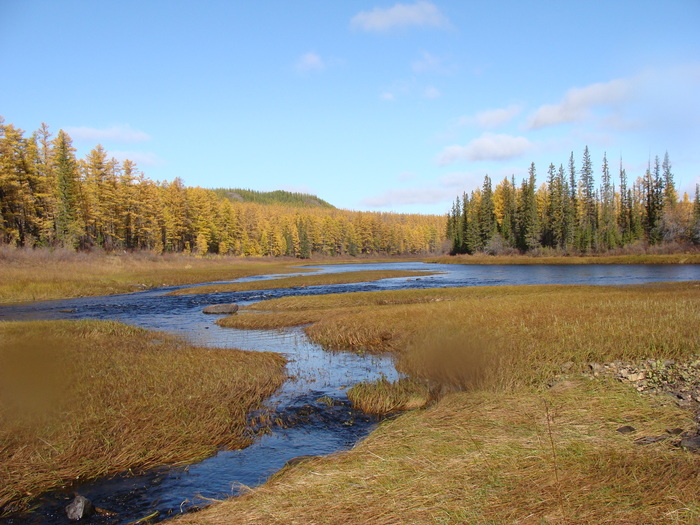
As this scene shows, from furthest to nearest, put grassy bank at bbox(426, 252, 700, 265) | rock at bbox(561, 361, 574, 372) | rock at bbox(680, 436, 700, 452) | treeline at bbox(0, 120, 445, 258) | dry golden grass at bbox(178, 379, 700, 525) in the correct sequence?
1. grassy bank at bbox(426, 252, 700, 265)
2. treeline at bbox(0, 120, 445, 258)
3. rock at bbox(561, 361, 574, 372)
4. rock at bbox(680, 436, 700, 452)
5. dry golden grass at bbox(178, 379, 700, 525)

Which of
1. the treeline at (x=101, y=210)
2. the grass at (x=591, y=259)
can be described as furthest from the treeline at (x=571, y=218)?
the treeline at (x=101, y=210)

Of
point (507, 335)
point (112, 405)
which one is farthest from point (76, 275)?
point (507, 335)

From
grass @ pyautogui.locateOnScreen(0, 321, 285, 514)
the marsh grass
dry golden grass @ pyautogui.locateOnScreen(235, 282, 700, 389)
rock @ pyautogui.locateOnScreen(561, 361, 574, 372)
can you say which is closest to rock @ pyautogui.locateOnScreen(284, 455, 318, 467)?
grass @ pyautogui.locateOnScreen(0, 321, 285, 514)

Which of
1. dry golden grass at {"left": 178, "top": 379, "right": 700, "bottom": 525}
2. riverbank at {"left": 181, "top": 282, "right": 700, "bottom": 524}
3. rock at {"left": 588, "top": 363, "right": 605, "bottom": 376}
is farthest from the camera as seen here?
rock at {"left": 588, "top": 363, "right": 605, "bottom": 376}

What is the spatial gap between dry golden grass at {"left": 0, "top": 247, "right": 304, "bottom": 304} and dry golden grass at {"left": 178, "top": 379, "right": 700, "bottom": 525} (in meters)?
36.3

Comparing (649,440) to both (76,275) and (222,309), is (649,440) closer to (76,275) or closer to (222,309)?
(222,309)

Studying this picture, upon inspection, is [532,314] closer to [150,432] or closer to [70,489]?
[150,432]

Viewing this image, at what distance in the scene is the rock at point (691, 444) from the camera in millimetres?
5918

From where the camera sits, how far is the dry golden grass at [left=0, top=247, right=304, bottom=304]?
3606 cm

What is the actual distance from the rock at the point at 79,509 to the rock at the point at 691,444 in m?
8.41

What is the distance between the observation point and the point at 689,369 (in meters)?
9.74

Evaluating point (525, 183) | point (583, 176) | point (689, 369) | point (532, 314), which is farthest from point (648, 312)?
point (583, 176)

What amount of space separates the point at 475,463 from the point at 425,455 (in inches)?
31.7

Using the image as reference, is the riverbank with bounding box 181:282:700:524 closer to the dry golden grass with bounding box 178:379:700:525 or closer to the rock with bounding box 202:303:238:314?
the dry golden grass with bounding box 178:379:700:525
